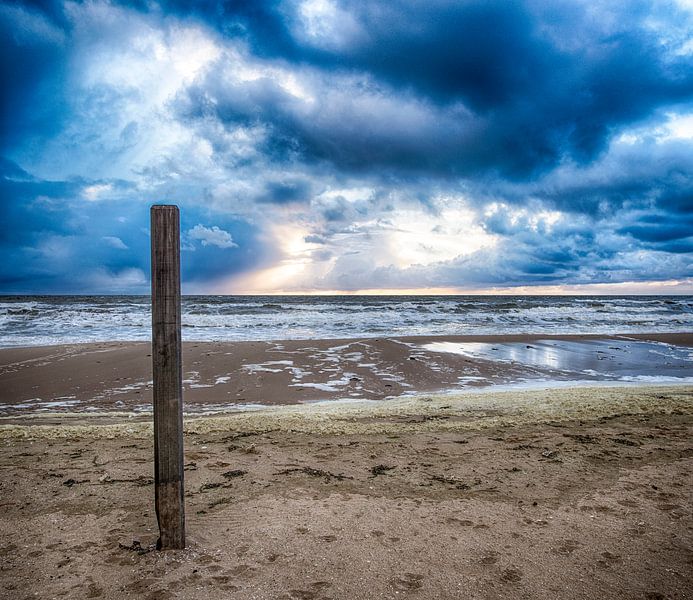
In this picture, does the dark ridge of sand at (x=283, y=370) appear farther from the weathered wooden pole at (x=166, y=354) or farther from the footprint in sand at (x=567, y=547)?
the footprint in sand at (x=567, y=547)

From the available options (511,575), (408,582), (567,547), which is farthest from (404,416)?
(408,582)

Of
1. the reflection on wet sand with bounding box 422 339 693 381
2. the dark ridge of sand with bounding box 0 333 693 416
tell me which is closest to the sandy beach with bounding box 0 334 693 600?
the dark ridge of sand with bounding box 0 333 693 416

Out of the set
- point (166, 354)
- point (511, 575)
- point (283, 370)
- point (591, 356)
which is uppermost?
point (166, 354)

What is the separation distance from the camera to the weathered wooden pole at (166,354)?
2.95 metres

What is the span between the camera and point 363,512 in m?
3.85

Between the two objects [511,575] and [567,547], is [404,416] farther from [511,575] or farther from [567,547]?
[511,575]

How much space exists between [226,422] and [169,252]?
4.47m

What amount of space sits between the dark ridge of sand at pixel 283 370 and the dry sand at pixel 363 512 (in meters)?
3.71

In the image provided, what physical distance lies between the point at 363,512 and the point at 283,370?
905 cm

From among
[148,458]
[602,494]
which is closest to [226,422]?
[148,458]

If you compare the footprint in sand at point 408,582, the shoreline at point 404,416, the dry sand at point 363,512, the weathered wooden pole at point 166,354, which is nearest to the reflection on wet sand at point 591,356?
the shoreline at point 404,416

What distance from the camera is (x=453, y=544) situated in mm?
3385

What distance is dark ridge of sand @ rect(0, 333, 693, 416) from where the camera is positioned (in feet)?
32.8

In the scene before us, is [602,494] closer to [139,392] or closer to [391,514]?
[391,514]
